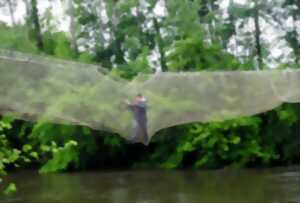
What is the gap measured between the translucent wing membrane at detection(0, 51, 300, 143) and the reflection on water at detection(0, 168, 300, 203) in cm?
646

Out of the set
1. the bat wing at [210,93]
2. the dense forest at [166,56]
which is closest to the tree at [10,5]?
the dense forest at [166,56]

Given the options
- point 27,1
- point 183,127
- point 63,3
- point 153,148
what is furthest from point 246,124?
point 27,1

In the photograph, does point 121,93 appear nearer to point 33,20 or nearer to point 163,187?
point 163,187

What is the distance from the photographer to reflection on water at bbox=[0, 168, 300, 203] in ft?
40.5

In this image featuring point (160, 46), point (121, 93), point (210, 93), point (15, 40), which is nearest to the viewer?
point (121, 93)

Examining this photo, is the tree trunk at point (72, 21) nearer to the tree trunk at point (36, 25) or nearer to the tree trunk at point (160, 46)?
the tree trunk at point (36, 25)

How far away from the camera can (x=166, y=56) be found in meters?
21.9

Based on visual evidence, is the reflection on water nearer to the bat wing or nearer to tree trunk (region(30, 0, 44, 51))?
the bat wing

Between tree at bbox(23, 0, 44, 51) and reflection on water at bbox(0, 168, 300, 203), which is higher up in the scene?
tree at bbox(23, 0, 44, 51)

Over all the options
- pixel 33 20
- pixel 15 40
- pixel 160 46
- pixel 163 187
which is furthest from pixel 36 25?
pixel 163 187

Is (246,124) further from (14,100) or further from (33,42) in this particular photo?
(14,100)

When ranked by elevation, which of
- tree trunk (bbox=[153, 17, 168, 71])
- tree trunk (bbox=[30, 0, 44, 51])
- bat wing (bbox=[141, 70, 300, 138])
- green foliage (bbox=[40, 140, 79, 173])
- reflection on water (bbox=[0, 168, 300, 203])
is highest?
bat wing (bbox=[141, 70, 300, 138])

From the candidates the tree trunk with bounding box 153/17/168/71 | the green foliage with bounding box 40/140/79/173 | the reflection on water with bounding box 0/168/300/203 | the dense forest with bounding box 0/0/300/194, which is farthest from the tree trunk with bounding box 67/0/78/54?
the reflection on water with bounding box 0/168/300/203

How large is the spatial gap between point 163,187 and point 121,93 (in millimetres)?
10039
